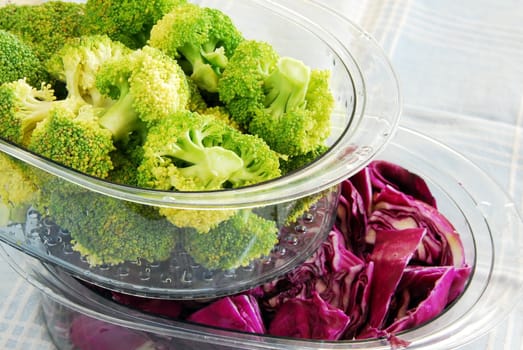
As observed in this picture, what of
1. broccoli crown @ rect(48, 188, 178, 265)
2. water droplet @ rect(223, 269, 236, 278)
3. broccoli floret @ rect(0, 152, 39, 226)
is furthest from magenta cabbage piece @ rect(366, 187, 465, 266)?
broccoli floret @ rect(0, 152, 39, 226)

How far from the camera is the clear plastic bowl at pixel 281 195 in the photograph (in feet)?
2.52

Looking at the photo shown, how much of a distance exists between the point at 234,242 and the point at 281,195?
0.32ft

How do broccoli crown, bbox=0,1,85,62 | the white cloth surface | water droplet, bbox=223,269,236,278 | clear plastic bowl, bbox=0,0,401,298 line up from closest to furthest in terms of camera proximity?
1. clear plastic bowl, bbox=0,0,401,298
2. water droplet, bbox=223,269,236,278
3. broccoli crown, bbox=0,1,85,62
4. the white cloth surface

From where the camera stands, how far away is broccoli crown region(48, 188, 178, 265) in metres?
0.79

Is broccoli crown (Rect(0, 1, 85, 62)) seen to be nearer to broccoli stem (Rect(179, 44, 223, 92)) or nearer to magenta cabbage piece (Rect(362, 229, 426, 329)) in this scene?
broccoli stem (Rect(179, 44, 223, 92))

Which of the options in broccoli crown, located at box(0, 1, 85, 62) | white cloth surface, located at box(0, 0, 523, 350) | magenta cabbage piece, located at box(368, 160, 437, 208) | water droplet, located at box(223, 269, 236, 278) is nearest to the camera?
water droplet, located at box(223, 269, 236, 278)

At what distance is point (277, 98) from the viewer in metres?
0.90

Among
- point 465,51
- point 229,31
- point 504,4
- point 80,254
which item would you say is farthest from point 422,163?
point 504,4

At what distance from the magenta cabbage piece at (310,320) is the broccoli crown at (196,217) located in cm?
19

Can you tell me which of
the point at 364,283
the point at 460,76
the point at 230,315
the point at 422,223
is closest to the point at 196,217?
the point at 230,315

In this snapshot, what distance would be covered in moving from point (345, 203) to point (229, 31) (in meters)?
0.31

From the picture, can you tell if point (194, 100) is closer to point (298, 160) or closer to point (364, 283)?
point (298, 160)

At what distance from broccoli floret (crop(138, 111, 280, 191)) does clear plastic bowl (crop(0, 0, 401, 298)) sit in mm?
30

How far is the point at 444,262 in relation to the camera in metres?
1.00
